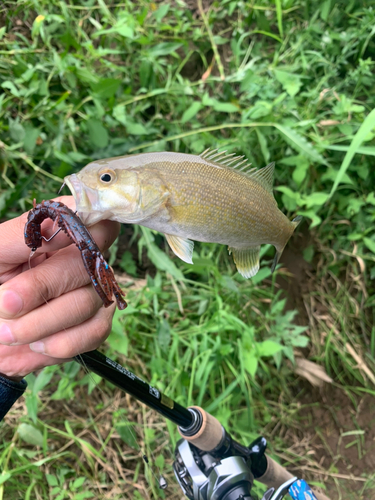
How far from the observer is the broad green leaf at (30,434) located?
2225 millimetres

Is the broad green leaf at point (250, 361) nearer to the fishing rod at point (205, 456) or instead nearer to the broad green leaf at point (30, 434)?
the fishing rod at point (205, 456)

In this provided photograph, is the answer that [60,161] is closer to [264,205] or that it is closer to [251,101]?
[251,101]

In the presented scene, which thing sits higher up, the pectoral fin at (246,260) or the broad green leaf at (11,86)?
the broad green leaf at (11,86)

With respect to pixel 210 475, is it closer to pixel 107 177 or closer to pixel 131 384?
pixel 131 384

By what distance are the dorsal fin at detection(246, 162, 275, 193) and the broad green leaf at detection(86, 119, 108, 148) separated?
1435mm

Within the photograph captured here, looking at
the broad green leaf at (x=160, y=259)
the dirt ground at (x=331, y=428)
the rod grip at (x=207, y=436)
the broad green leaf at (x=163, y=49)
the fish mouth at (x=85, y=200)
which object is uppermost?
the broad green leaf at (x=163, y=49)

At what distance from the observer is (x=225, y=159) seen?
1205mm

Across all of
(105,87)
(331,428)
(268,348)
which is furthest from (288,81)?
(331,428)

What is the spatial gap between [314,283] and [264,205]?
1972 mm

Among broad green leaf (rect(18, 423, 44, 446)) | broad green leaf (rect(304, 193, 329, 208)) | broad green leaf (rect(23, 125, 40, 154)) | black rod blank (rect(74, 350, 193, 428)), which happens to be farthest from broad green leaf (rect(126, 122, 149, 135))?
broad green leaf (rect(18, 423, 44, 446))

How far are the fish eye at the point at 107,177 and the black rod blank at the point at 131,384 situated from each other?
638mm

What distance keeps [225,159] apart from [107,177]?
0.42 m

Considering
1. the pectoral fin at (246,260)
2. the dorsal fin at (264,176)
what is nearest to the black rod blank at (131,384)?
the pectoral fin at (246,260)

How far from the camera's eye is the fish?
3.44 feet
